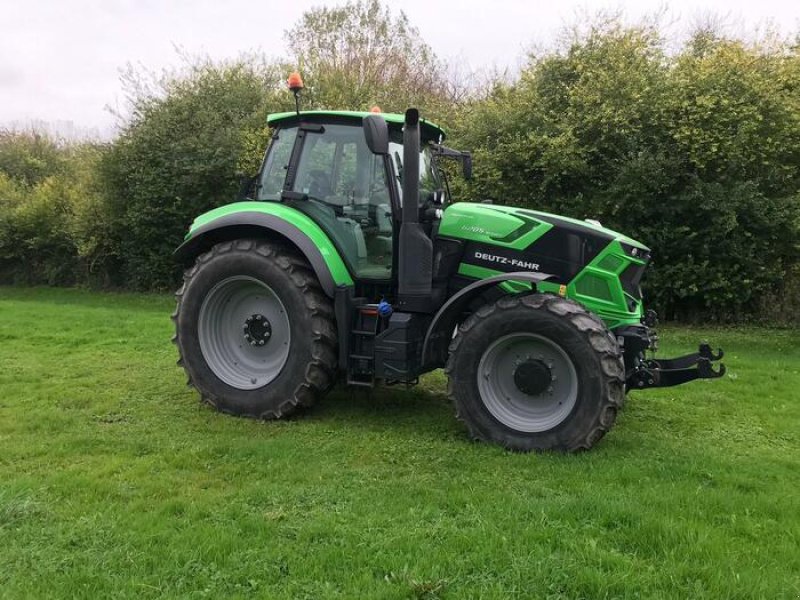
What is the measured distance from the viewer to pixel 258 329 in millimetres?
5812

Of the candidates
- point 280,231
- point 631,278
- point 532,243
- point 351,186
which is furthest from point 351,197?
point 631,278

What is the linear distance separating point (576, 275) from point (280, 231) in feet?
7.81

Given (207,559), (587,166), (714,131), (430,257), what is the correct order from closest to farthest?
(207,559)
(430,257)
(714,131)
(587,166)

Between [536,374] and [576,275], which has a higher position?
A: [576,275]

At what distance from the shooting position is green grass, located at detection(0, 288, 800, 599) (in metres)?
3.01

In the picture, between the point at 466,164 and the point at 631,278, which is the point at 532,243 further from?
the point at 466,164

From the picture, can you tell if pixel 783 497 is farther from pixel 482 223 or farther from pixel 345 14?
pixel 345 14

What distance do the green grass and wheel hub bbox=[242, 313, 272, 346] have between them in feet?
2.39

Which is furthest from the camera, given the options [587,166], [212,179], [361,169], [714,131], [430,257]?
[212,179]

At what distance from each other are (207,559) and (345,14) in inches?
854

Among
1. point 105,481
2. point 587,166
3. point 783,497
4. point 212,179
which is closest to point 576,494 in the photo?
point 783,497

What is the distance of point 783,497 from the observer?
3.92 metres

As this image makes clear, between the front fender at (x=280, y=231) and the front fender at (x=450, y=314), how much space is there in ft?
2.79

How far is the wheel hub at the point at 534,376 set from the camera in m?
4.74
